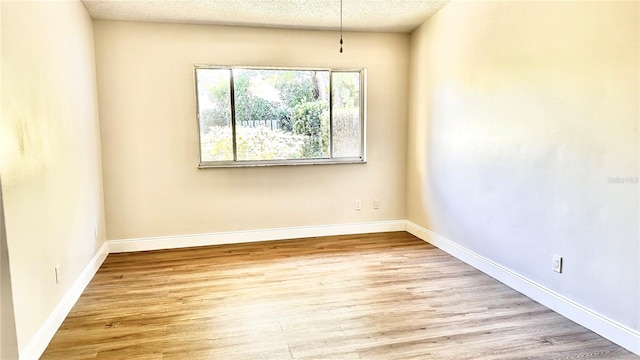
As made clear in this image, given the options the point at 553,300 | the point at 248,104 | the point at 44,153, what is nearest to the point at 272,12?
the point at 248,104

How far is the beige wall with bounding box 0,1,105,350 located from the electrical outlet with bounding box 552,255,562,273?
3.14 metres

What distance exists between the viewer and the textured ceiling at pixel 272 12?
3477 mm

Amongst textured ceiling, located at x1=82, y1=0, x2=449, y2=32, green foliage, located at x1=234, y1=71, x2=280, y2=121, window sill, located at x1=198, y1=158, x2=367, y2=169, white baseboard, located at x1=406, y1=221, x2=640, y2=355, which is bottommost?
white baseboard, located at x1=406, y1=221, x2=640, y2=355

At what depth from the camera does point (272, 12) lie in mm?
3727

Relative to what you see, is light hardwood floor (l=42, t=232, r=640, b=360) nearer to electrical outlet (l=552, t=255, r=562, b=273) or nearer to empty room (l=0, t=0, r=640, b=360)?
empty room (l=0, t=0, r=640, b=360)

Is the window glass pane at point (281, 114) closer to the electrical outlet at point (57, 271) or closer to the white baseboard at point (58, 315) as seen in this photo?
the white baseboard at point (58, 315)

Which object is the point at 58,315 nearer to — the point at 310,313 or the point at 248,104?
the point at 310,313

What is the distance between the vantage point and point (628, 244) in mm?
2139

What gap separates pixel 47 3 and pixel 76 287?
77.1 inches

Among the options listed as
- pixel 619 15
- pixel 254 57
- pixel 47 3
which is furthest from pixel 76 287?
pixel 619 15

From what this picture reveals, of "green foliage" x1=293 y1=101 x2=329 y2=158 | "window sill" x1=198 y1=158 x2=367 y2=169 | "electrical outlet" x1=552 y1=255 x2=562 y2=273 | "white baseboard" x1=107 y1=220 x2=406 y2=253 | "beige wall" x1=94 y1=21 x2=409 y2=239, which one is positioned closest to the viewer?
"electrical outlet" x1=552 y1=255 x2=562 y2=273

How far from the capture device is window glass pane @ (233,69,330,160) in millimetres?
4215

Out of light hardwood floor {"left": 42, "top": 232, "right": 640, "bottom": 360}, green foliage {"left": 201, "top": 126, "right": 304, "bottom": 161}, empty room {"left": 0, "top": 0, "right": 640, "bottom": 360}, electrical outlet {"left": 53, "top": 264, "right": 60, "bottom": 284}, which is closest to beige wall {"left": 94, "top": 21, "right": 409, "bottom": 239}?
empty room {"left": 0, "top": 0, "right": 640, "bottom": 360}

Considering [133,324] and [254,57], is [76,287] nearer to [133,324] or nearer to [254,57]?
[133,324]
